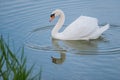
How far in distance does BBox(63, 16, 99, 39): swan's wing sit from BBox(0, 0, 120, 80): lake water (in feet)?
0.67

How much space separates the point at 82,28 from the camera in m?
10.3

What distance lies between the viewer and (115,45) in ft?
30.9

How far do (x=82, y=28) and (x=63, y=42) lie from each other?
0.53 metres

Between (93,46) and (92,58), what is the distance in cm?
87

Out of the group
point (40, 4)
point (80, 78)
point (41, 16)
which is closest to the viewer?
point (80, 78)

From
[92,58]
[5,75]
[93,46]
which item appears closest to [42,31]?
[93,46]

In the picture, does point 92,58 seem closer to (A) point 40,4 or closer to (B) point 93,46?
(B) point 93,46

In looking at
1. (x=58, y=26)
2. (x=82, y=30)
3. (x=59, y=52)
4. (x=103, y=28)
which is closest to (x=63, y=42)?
(x=82, y=30)

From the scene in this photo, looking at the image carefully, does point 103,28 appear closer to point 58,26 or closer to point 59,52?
point 58,26

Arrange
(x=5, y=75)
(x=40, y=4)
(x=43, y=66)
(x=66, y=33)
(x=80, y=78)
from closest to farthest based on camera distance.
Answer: (x=5, y=75) → (x=80, y=78) → (x=43, y=66) → (x=66, y=33) → (x=40, y=4)

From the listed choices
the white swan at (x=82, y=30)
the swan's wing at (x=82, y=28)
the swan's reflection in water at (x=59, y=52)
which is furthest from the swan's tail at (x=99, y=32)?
the swan's reflection in water at (x=59, y=52)

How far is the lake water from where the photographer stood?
8.25 m

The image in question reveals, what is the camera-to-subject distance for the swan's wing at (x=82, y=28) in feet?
33.6

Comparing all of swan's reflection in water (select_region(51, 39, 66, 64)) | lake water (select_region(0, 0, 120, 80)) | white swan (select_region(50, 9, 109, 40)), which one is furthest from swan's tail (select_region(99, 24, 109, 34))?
swan's reflection in water (select_region(51, 39, 66, 64))
